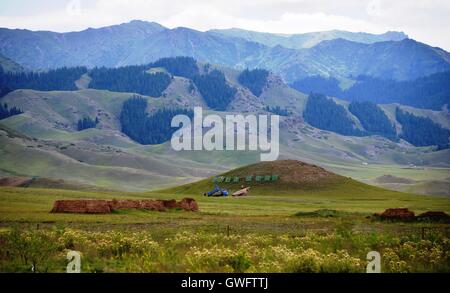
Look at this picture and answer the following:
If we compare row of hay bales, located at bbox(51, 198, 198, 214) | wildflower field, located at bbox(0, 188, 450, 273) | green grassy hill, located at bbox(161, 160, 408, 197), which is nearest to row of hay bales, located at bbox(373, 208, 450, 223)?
wildflower field, located at bbox(0, 188, 450, 273)

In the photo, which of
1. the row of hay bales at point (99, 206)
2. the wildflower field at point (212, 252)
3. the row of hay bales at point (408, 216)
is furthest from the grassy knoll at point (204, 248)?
the row of hay bales at point (408, 216)

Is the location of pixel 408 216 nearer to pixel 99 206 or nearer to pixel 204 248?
pixel 99 206

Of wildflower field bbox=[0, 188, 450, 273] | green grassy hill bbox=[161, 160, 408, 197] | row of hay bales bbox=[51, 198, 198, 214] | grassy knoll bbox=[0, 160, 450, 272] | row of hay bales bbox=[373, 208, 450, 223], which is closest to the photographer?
wildflower field bbox=[0, 188, 450, 273]

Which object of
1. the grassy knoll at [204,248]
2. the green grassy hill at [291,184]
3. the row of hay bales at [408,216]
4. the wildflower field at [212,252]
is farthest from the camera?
the green grassy hill at [291,184]

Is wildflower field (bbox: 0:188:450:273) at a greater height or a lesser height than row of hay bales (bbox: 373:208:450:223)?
greater

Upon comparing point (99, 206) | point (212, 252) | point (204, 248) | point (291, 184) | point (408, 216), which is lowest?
point (408, 216)

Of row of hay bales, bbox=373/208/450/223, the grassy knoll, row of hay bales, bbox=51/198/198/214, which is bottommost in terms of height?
row of hay bales, bbox=373/208/450/223

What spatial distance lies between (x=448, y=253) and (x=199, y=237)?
14.8 metres

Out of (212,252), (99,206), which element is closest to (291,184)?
(99,206)

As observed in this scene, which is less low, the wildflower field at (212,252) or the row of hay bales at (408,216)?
the wildflower field at (212,252)

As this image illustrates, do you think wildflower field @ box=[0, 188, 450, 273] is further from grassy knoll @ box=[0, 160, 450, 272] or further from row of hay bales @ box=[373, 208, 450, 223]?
row of hay bales @ box=[373, 208, 450, 223]

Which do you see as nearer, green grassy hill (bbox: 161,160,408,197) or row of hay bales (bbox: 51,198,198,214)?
row of hay bales (bbox: 51,198,198,214)

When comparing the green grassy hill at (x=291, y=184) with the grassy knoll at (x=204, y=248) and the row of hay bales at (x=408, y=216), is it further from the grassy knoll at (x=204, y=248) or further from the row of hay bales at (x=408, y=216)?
the grassy knoll at (x=204, y=248)
